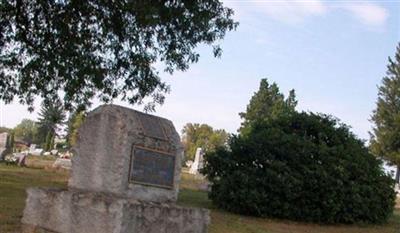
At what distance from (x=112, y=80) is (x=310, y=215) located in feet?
20.7

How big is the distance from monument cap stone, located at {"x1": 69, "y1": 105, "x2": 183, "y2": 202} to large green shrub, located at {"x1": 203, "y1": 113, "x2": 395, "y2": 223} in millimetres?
6725

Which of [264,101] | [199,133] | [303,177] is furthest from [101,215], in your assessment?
[199,133]

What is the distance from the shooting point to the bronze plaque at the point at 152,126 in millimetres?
7379

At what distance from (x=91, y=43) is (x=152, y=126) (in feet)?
23.6

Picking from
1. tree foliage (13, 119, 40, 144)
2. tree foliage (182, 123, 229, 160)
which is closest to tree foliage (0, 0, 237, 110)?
tree foliage (182, 123, 229, 160)

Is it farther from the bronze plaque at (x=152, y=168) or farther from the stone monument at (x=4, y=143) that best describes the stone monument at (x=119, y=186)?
the stone monument at (x=4, y=143)

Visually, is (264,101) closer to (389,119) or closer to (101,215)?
(389,119)

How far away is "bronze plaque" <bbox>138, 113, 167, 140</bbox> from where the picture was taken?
291 inches

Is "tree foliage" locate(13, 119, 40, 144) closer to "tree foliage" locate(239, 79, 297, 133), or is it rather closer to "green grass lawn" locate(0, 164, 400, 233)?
"tree foliage" locate(239, 79, 297, 133)

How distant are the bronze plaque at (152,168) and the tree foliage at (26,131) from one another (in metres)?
106

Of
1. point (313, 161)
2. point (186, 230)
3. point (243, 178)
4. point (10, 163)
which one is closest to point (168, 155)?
point (186, 230)

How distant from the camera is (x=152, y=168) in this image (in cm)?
739

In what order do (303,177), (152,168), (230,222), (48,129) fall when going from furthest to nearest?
1. (48,129)
2. (303,177)
3. (230,222)
4. (152,168)

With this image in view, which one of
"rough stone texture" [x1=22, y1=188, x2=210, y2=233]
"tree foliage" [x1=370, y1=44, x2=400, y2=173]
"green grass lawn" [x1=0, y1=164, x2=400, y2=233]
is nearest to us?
"rough stone texture" [x1=22, y1=188, x2=210, y2=233]
